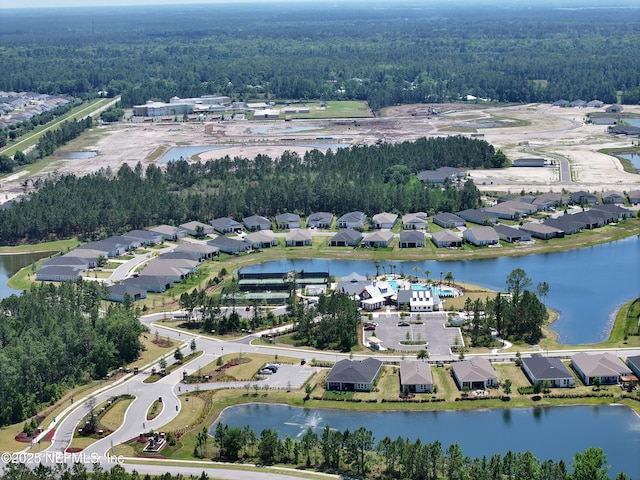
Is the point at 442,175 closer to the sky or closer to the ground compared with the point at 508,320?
closer to the sky

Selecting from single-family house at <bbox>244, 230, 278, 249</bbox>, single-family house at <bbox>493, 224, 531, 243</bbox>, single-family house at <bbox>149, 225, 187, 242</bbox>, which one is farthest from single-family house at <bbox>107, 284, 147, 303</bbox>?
single-family house at <bbox>493, 224, 531, 243</bbox>

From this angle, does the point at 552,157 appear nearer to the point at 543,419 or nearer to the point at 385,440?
the point at 543,419

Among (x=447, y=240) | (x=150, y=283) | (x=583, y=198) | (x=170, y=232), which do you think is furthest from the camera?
(x=583, y=198)

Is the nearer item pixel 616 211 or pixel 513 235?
pixel 513 235

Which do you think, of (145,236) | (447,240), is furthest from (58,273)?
(447,240)

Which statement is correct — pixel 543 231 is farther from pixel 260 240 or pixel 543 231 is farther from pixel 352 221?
pixel 260 240

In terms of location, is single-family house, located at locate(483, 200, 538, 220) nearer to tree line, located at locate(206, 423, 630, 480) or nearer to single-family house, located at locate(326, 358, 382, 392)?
single-family house, located at locate(326, 358, 382, 392)

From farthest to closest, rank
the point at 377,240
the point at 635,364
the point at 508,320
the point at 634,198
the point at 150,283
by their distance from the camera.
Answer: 1. the point at 634,198
2. the point at 377,240
3. the point at 150,283
4. the point at 508,320
5. the point at 635,364
